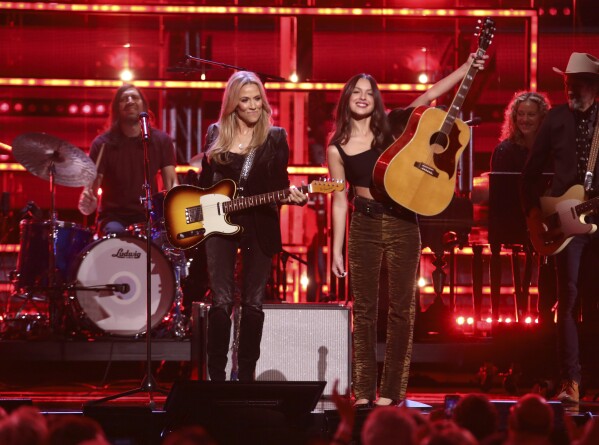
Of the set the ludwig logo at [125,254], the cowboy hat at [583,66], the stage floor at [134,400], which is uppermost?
the cowboy hat at [583,66]

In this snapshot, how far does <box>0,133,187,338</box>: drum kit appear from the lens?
7.61 meters

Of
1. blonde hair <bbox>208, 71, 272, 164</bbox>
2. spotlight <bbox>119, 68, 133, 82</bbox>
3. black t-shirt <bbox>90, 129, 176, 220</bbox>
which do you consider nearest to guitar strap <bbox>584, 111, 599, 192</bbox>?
blonde hair <bbox>208, 71, 272, 164</bbox>

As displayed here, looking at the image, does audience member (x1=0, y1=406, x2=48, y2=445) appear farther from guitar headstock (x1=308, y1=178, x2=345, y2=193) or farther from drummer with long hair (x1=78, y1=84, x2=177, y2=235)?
drummer with long hair (x1=78, y1=84, x2=177, y2=235)

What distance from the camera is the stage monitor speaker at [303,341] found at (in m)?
6.34

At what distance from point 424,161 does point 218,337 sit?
1.72 meters

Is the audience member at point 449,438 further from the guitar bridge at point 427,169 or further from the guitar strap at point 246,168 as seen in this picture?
the guitar strap at point 246,168

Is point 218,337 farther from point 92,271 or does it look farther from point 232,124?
point 92,271

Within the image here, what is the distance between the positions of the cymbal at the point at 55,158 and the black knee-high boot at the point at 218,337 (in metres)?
2.56

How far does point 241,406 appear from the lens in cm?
477

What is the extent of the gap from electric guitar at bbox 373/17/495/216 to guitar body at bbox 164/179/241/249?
102cm

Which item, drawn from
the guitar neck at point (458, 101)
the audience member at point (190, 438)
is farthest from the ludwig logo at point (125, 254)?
the audience member at point (190, 438)

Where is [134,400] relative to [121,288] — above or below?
below

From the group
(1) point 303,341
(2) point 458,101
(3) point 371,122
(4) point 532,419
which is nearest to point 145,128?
(3) point 371,122

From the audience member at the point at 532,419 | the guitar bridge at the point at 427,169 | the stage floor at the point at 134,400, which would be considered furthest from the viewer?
the guitar bridge at the point at 427,169
